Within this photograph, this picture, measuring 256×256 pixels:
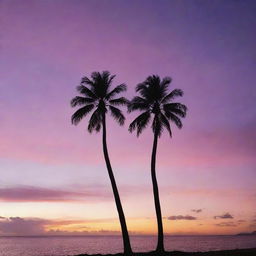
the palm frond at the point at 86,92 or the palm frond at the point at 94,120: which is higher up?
the palm frond at the point at 86,92

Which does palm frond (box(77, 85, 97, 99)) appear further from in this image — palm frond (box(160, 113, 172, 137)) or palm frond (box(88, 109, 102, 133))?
palm frond (box(160, 113, 172, 137))

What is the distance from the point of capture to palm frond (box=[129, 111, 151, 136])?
3619 cm

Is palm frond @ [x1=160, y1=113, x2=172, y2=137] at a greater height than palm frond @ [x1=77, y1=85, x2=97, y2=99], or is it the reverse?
palm frond @ [x1=77, y1=85, x2=97, y2=99]

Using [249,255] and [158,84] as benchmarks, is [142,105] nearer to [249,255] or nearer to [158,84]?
[158,84]

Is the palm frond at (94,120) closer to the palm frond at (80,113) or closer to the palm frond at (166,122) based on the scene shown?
the palm frond at (80,113)

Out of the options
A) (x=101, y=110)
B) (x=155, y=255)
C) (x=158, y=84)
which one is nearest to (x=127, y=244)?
(x=155, y=255)

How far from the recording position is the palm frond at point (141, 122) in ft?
119

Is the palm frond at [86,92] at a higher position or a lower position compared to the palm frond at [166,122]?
higher

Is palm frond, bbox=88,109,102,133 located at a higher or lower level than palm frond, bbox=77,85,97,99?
lower

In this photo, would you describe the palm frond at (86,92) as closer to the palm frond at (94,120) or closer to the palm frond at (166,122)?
the palm frond at (94,120)

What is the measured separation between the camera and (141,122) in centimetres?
3625

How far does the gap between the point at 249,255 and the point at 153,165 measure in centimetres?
1165

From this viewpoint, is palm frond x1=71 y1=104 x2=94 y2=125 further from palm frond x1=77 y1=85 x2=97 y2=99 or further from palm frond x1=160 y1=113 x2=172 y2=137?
palm frond x1=160 y1=113 x2=172 y2=137

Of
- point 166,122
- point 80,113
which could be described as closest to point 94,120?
point 80,113
